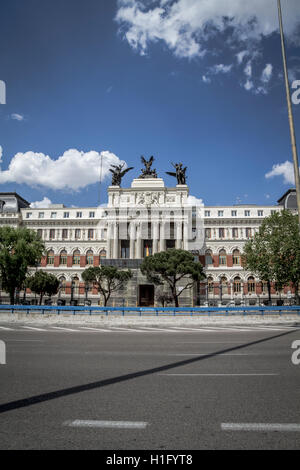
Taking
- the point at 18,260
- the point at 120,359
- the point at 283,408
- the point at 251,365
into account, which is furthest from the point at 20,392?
the point at 18,260

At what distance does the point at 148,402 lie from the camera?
4.63 meters


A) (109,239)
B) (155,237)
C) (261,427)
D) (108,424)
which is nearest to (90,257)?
(109,239)

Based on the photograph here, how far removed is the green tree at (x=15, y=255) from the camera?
40253mm

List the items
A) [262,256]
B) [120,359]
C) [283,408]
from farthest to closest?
[262,256]
[120,359]
[283,408]

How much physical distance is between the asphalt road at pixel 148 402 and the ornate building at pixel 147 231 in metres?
45.9

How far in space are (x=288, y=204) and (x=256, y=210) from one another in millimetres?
6596

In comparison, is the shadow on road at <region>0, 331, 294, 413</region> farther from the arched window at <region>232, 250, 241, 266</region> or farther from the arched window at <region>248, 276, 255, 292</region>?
the arched window at <region>232, 250, 241, 266</region>

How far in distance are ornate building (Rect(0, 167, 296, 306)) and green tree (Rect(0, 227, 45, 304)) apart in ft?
46.2

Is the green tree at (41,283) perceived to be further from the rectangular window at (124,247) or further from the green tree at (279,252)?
the green tree at (279,252)

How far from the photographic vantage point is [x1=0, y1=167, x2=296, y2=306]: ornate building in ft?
183

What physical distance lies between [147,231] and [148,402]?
52745 mm

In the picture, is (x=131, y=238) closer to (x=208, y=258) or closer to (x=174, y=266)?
(x=208, y=258)

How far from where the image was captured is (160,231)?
2231 inches
